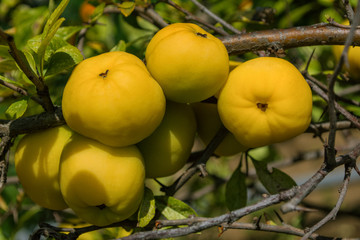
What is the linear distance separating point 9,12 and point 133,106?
4.96 feet

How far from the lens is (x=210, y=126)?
3.54ft

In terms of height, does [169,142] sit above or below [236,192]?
above

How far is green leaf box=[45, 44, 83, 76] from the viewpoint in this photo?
3.23 feet

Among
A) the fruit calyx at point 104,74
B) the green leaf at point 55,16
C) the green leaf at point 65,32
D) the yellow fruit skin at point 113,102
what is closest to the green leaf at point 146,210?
the yellow fruit skin at point 113,102

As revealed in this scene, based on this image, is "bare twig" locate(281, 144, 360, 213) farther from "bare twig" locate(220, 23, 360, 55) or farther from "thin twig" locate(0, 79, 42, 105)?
"thin twig" locate(0, 79, 42, 105)

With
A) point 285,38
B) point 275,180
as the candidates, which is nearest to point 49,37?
point 285,38

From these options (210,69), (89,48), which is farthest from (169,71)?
(89,48)

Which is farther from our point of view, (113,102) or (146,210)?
(146,210)

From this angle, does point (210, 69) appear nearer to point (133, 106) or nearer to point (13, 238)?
point (133, 106)

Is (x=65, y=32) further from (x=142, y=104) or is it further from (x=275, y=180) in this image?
(x=275, y=180)

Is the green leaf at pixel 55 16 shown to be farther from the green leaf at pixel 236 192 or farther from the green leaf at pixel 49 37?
the green leaf at pixel 236 192

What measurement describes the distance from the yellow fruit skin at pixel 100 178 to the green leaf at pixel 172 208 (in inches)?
5.0

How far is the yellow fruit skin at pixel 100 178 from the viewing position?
861 mm

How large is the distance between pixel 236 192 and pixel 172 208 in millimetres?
282
